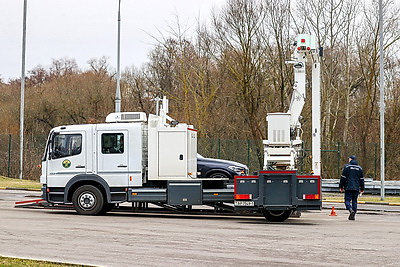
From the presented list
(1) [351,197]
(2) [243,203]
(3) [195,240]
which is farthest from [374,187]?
(3) [195,240]

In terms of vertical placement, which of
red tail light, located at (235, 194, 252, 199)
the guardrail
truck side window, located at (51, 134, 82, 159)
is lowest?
the guardrail

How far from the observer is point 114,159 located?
1958 centimetres

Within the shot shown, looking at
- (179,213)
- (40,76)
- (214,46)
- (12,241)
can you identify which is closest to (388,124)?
(214,46)

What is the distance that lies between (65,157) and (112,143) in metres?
1.47

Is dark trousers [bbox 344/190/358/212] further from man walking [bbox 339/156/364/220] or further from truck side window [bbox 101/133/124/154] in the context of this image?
truck side window [bbox 101/133/124/154]

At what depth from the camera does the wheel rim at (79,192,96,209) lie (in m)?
19.6

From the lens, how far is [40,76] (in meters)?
75.6

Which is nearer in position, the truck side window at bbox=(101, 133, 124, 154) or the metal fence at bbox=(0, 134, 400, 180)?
the truck side window at bbox=(101, 133, 124, 154)

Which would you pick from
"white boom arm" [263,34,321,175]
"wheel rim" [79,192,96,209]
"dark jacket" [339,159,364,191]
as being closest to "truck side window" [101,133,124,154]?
"wheel rim" [79,192,96,209]

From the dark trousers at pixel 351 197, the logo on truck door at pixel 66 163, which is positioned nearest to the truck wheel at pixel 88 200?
the logo on truck door at pixel 66 163

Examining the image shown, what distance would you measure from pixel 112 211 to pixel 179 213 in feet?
7.25

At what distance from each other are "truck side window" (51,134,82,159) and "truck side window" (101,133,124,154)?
73 centimetres

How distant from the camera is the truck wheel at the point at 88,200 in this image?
1955 centimetres

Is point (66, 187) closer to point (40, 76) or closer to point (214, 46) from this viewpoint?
point (214, 46)
